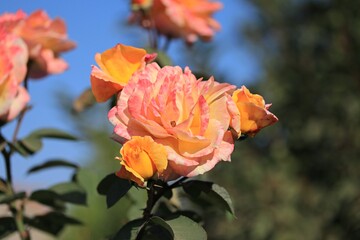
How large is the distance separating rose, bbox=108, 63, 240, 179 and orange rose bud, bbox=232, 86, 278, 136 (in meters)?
0.01

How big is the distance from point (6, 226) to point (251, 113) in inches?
19.3

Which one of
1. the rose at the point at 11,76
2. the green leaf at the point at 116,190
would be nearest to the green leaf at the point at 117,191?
the green leaf at the point at 116,190

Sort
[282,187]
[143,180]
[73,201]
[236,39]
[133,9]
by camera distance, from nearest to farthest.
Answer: [143,180] < [73,201] < [133,9] < [282,187] < [236,39]

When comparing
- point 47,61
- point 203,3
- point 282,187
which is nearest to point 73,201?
point 47,61

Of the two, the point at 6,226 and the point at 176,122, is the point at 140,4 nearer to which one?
the point at 6,226

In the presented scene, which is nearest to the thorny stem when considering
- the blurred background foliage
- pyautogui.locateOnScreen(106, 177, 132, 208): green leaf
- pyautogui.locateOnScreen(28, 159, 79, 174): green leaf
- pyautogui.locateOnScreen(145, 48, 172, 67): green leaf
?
pyautogui.locateOnScreen(28, 159, 79, 174): green leaf

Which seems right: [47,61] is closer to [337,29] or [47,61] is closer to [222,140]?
[222,140]

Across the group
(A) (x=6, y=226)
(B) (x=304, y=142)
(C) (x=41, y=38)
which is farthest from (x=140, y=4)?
(B) (x=304, y=142)

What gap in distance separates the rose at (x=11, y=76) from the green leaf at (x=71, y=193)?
0.17 meters

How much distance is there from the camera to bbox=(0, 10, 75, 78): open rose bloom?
0.93 meters

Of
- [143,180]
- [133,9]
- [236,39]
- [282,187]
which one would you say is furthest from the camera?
[236,39]

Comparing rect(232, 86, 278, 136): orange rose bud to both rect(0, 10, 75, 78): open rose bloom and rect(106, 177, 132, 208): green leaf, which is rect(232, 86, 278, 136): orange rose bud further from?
rect(0, 10, 75, 78): open rose bloom

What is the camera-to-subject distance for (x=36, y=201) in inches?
36.3

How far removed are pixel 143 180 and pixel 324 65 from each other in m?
2.40
